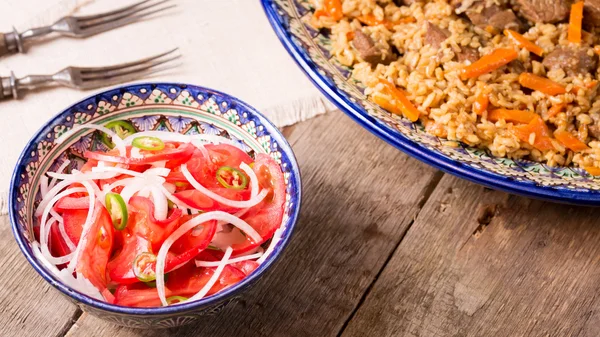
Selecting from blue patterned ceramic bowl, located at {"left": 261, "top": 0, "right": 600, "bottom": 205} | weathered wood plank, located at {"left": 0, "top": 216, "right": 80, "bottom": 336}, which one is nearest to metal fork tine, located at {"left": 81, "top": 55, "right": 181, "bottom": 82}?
blue patterned ceramic bowl, located at {"left": 261, "top": 0, "right": 600, "bottom": 205}

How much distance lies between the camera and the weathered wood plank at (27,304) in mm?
1839

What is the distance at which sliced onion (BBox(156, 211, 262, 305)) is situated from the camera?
158 cm

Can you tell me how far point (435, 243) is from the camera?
6.87ft

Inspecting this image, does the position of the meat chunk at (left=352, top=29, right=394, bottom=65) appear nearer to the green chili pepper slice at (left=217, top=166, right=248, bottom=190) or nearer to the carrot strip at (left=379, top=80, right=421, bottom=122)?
the carrot strip at (left=379, top=80, right=421, bottom=122)

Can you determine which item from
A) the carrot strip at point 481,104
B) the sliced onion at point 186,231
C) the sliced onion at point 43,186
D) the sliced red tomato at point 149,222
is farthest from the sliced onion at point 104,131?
the carrot strip at point 481,104

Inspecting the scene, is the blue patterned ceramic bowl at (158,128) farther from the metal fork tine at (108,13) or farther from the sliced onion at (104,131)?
the metal fork tine at (108,13)

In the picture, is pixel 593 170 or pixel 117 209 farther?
pixel 593 170

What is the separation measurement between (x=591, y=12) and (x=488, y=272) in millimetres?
1046

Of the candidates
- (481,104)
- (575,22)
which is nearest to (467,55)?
(481,104)

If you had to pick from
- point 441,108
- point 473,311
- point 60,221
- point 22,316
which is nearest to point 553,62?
point 441,108

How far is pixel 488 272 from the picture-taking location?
6.68 feet

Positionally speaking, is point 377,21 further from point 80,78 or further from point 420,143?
point 80,78

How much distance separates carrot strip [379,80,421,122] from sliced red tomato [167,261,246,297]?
2.68 ft

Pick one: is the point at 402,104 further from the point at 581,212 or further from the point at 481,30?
the point at 581,212
